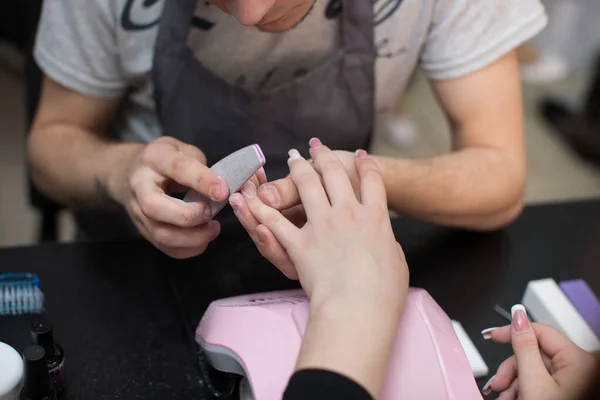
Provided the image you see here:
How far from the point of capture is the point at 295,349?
63 centimetres

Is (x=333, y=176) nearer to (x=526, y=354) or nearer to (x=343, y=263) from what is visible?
(x=343, y=263)

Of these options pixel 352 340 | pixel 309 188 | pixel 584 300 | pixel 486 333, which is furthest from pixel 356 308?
pixel 584 300

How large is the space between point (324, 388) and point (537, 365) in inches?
8.9

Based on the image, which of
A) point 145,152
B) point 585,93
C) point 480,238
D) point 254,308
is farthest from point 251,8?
point 585,93

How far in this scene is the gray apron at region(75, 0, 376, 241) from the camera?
97 centimetres

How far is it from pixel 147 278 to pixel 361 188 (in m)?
0.31

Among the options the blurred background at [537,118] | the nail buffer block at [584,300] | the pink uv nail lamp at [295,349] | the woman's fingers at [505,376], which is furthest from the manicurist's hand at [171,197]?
the blurred background at [537,118]

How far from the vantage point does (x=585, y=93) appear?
258 centimetres

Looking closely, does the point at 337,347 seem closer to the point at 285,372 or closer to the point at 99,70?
the point at 285,372

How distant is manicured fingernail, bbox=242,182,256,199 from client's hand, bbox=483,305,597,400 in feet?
0.96

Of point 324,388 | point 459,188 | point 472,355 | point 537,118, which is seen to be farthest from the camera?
point 537,118

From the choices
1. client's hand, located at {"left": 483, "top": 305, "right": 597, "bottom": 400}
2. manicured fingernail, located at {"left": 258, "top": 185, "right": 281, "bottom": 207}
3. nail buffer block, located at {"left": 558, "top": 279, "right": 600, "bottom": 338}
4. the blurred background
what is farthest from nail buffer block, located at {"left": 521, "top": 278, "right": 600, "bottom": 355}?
the blurred background

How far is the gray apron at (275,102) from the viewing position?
0.97 metres

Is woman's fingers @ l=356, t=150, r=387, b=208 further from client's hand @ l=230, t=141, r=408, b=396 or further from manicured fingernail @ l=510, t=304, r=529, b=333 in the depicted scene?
manicured fingernail @ l=510, t=304, r=529, b=333
